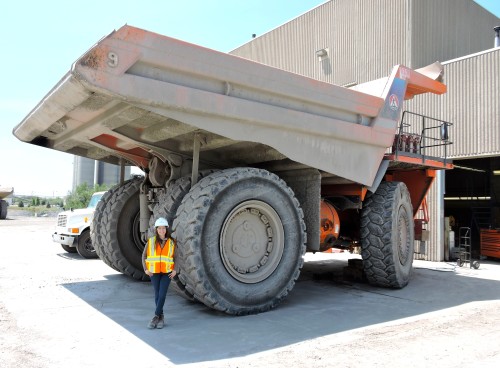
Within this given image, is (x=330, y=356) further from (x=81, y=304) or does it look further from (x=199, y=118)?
(x=81, y=304)

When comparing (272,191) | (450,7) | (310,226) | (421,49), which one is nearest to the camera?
(272,191)

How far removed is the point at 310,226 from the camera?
6.51m

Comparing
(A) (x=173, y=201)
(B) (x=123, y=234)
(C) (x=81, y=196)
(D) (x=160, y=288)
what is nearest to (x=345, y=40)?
(B) (x=123, y=234)

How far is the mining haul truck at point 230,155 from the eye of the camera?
461 cm

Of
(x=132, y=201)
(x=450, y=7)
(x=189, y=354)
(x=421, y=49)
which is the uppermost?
(x=450, y=7)

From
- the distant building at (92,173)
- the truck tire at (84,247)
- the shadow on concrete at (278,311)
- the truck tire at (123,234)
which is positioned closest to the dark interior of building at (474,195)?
the shadow on concrete at (278,311)

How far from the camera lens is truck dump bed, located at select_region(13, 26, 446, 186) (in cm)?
435

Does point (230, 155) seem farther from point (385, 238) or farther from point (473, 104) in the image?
point (473, 104)

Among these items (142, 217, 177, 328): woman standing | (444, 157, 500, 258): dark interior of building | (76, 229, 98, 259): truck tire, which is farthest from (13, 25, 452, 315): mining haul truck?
(444, 157, 500, 258): dark interior of building

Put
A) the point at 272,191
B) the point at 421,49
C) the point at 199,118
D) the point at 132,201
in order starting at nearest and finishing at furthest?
1. the point at 199,118
2. the point at 272,191
3. the point at 132,201
4. the point at 421,49

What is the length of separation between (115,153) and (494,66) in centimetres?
959

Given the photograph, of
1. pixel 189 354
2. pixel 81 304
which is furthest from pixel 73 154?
pixel 189 354

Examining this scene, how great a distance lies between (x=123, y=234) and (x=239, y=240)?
2901 millimetres

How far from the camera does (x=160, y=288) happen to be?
4852 millimetres
